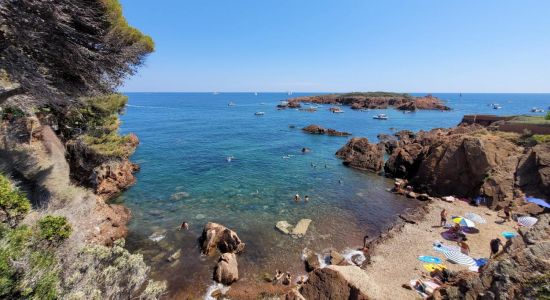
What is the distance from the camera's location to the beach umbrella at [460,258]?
50.6 feet

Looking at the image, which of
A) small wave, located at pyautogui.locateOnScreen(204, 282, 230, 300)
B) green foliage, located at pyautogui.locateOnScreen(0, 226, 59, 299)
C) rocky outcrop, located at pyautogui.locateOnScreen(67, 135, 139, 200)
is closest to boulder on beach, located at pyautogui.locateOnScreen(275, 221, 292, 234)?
small wave, located at pyautogui.locateOnScreen(204, 282, 230, 300)

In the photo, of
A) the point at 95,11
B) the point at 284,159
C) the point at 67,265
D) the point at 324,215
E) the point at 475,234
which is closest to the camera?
the point at 67,265

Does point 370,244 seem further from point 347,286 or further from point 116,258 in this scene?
point 116,258

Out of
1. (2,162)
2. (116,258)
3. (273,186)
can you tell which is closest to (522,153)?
(273,186)

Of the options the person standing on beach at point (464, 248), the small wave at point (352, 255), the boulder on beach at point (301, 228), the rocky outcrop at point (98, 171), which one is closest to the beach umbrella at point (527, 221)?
the person standing on beach at point (464, 248)

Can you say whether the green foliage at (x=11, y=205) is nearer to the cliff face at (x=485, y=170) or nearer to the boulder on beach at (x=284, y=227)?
the boulder on beach at (x=284, y=227)

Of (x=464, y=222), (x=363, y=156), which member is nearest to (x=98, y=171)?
(x=464, y=222)

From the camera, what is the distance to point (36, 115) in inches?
710

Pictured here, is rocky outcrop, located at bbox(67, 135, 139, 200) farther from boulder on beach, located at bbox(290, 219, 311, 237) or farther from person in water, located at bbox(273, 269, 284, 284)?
person in water, located at bbox(273, 269, 284, 284)

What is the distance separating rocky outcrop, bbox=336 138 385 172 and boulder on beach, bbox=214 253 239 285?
2618 centimetres

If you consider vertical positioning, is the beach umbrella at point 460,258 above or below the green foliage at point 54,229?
below

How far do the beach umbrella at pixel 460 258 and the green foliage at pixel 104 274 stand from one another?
16532 millimetres

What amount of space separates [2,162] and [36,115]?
18.7ft

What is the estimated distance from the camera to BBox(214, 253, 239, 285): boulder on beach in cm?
1455
